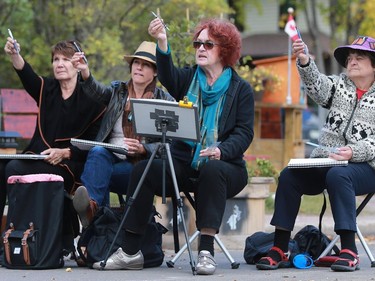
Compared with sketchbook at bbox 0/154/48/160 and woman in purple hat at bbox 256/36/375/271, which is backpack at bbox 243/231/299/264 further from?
sketchbook at bbox 0/154/48/160

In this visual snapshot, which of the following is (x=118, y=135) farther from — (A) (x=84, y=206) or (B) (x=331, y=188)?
(B) (x=331, y=188)

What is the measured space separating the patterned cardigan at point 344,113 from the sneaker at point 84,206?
1.62 metres

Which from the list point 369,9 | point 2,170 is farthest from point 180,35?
point 369,9

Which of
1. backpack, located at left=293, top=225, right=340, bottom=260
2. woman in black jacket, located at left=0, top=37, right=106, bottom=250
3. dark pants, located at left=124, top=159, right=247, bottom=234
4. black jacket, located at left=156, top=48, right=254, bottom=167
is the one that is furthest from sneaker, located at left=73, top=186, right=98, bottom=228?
backpack, located at left=293, top=225, right=340, bottom=260

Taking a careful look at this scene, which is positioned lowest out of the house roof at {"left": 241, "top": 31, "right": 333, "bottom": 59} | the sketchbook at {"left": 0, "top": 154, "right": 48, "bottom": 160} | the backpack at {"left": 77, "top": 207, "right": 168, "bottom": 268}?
the backpack at {"left": 77, "top": 207, "right": 168, "bottom": 268}

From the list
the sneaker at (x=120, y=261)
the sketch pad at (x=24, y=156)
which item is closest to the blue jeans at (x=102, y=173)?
the sketch pad at (x=24, y=156)

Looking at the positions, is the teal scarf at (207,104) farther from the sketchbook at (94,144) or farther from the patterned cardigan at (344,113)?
the patterned cardigan at (344,113)

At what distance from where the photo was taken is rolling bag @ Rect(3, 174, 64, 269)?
7.48 meters

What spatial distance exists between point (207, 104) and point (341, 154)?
3.23ft

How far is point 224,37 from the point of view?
7711mm

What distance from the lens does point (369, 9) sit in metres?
22.6

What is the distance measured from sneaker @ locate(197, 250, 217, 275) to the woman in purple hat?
495 mm

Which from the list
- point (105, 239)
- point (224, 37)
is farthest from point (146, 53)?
point (105, 239)

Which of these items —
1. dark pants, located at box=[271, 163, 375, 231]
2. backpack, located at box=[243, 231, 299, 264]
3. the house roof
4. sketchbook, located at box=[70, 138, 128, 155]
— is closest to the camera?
dark pants, located at box=[271, 163, 375, 231]
